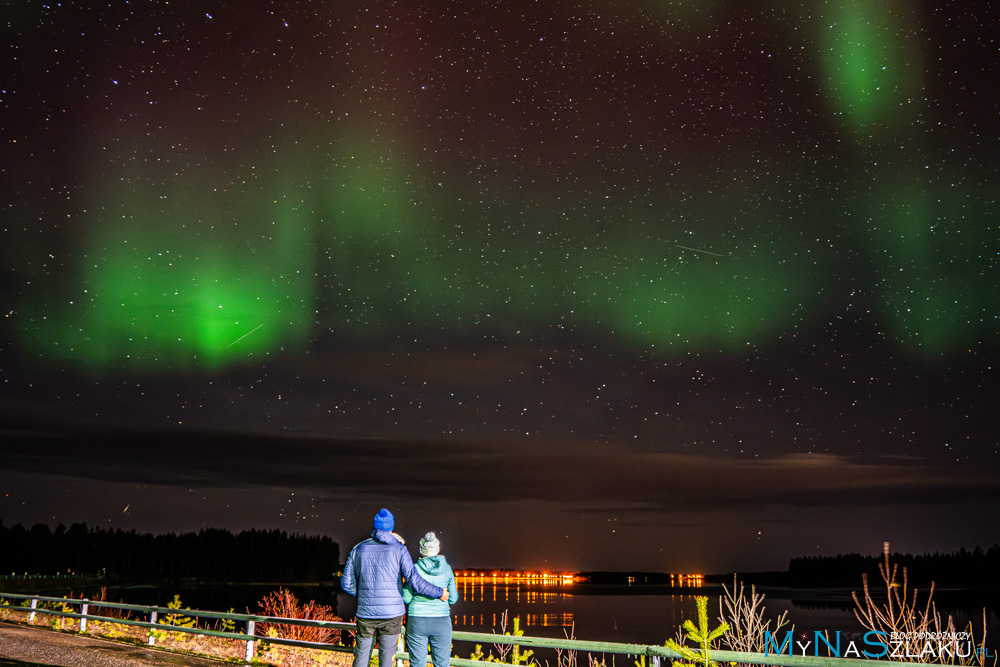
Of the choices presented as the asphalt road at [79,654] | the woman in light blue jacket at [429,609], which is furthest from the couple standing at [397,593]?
the asphalt road at [79,654]

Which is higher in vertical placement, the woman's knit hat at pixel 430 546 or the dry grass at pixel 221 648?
the woman's knit hat at pixel 430 546

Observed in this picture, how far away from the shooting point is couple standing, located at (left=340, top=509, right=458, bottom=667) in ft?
23.4

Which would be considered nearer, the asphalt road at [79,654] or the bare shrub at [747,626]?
the bare shrub at [747,626]

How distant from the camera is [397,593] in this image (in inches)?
292

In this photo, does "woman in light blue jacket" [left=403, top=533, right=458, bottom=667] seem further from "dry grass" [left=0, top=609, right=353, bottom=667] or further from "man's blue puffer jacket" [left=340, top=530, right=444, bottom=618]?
"dry grass" [left=0, top=609, right=353, bottom=667]

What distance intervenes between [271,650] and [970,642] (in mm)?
9758

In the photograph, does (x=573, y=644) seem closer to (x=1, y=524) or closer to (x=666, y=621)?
(x=666, y=621)

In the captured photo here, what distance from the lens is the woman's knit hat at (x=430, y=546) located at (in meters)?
7.09

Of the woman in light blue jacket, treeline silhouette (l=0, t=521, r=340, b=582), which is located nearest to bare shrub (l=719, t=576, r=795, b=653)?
the woman in light blue jacket

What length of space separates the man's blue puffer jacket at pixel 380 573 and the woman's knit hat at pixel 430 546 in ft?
0.83

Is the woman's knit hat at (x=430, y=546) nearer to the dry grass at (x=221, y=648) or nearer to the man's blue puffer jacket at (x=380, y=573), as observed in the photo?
the man's blue puffer jacket at (x=380, y=573)

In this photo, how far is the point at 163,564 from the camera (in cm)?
18450

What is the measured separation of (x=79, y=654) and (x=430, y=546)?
8199mm

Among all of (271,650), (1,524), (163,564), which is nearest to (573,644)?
(271,650)
